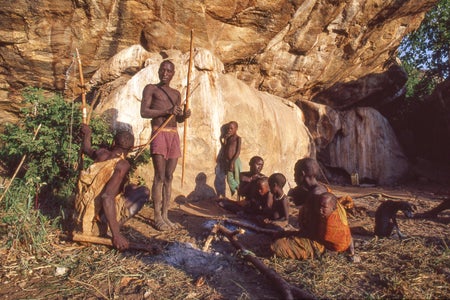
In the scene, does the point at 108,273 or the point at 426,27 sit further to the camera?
the point at 426,27

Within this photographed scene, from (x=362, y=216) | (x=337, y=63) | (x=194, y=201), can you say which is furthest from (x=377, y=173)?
(x=194, y=201)

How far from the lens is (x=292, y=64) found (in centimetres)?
895

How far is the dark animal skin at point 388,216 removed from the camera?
3.73m

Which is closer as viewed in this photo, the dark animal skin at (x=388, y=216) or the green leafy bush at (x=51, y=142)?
the dark animal skin at (x=388, y=216)

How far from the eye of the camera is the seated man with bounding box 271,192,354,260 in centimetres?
302

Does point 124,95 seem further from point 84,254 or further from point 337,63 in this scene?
point 337,63

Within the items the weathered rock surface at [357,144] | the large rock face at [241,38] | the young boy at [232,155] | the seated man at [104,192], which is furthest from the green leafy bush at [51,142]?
the weathered rock surface at [357,144]

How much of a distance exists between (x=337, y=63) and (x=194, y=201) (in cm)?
604

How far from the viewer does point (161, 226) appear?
4.02 metres

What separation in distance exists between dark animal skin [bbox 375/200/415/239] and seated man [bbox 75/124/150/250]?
2703mm

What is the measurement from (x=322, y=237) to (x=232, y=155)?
3.20 m

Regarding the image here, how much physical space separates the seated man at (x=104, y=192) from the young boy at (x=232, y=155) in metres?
2.81

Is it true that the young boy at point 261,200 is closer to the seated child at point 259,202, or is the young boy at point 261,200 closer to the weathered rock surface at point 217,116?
the seated child at point 259,202

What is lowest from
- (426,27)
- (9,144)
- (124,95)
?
(9,144)
